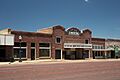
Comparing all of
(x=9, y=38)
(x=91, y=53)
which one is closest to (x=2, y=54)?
(x=9, y=38)

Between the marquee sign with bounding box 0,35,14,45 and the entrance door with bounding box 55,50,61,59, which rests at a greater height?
the marquee sign with bounding box 0,35,14,45

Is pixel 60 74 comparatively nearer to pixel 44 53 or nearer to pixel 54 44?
pixel 44 53

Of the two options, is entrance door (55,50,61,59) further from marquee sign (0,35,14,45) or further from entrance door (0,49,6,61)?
entrance door (0,49,6,61)

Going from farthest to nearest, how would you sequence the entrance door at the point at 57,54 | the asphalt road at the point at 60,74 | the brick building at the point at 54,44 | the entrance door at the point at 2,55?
1. the entrance door at the point at 57,54
2. the brick building at the point at 54,44
3. the entrance door at the point at 2,55
4. the asphalt road at the point at 60,74

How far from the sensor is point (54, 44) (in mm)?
53125

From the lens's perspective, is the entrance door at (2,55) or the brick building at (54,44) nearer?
the entrance door at (2,55)

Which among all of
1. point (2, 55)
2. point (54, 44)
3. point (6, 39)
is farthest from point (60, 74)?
point (54, 44)

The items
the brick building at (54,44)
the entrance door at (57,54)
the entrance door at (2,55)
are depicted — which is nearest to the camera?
the entrance door at (2,55)

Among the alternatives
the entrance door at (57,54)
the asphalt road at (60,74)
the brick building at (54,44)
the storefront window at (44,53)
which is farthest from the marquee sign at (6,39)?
the asphalt road at (60,74)

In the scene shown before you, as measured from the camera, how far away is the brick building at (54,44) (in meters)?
45.3

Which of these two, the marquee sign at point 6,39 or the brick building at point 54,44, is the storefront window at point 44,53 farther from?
the marquee sign at point 6,39

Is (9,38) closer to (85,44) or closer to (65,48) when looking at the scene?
(65,48)

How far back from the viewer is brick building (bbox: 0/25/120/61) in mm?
45312

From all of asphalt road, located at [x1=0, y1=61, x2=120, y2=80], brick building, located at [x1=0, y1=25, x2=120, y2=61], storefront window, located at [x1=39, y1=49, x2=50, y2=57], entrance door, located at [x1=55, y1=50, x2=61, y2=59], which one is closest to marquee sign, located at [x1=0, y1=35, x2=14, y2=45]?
brick building, located at [x1=0, y1=25, x2=120, y2=61]
